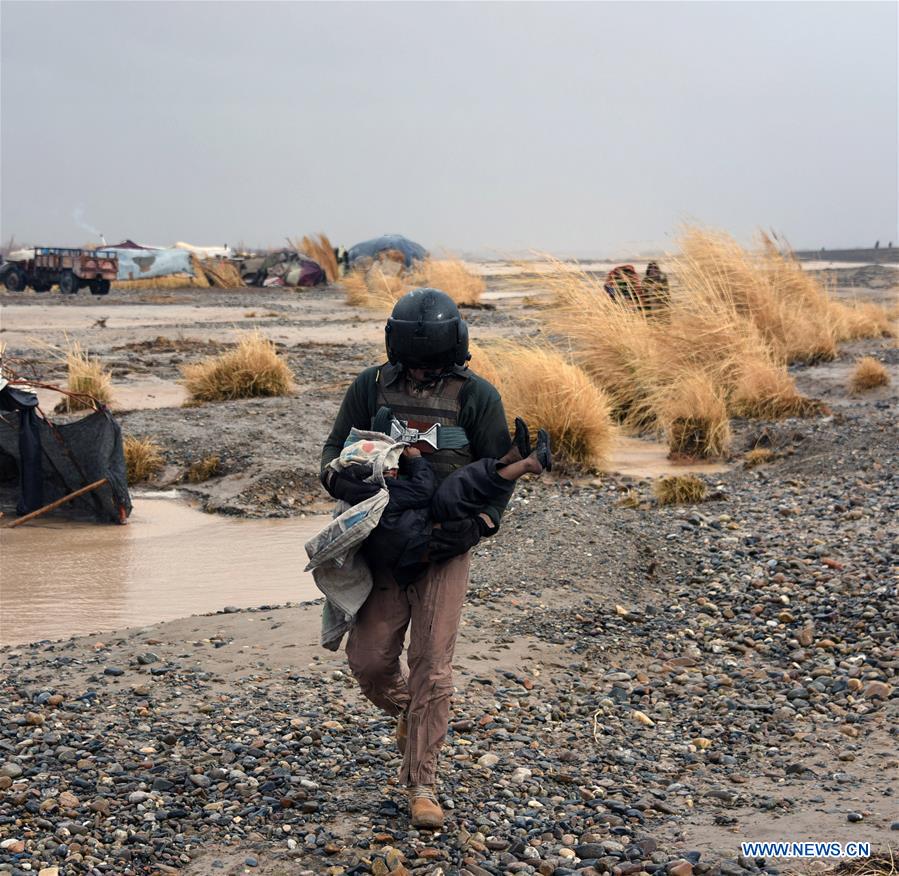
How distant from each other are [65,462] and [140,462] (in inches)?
58.2

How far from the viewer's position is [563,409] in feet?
38.1

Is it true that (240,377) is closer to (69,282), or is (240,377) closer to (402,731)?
(402,731)

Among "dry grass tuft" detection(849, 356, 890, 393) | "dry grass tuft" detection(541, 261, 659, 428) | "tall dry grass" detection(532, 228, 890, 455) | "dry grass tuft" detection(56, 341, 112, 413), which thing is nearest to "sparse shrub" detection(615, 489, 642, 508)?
"tall dry grass" detection(532, 228, 890, 455)

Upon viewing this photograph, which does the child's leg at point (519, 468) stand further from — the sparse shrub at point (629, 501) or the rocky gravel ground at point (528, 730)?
the sparse shrub at point (629, 501)

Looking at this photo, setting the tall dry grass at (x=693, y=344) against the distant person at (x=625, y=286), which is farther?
the distant person at (x=625, y=286)

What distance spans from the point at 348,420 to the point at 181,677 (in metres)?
2.02

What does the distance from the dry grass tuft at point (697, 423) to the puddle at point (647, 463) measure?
0.19m

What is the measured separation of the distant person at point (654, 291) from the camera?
15516mm

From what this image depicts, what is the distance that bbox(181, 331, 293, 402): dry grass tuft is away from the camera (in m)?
14.4

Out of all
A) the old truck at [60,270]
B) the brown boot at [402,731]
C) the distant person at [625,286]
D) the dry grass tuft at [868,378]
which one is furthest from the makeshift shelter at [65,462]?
the old truck at [60,270]

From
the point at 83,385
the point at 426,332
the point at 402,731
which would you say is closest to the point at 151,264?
the point at 83,385

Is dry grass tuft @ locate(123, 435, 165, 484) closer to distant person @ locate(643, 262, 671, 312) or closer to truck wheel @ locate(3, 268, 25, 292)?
distant person @ locate(643, 262, 671, 312)

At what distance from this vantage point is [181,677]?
5672 mm

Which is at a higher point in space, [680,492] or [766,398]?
[766,398]
